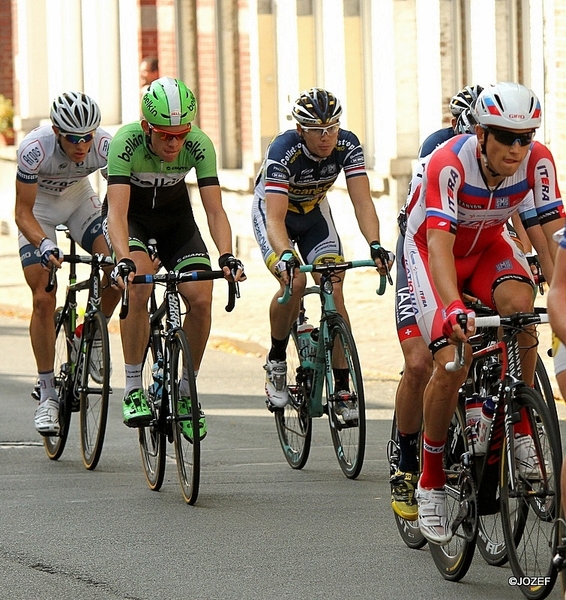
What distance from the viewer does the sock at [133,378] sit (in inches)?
329

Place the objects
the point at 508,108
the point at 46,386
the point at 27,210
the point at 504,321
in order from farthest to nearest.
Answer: the point at 46,386 < the point at 27,210 < the point at 508,108 < the point at 504,321

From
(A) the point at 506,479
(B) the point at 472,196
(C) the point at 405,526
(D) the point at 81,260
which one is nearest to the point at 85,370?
(D) the point at 81,260

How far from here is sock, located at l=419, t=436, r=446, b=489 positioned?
243 inches

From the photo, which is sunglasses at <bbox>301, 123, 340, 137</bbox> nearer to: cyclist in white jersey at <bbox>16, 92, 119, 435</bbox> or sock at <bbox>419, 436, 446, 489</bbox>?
cyclist in white jersey at <bbox>16, 92, 119, 435</bbox>

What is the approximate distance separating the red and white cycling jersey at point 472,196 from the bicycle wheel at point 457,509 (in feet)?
2.48

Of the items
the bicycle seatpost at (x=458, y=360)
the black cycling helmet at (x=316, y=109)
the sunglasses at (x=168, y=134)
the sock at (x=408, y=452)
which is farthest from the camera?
the black cycling helmet at (x=316, y=109)

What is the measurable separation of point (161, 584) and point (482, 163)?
2.12m

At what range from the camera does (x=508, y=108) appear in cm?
575

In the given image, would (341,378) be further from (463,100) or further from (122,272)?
(463,100)

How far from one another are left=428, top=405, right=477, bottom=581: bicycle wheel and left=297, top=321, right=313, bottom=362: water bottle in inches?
102

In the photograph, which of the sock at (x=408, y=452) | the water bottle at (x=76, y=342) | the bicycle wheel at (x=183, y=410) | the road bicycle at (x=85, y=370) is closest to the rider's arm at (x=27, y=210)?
the road bicycle at (x=85, y=370)

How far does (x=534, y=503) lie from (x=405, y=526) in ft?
4.33

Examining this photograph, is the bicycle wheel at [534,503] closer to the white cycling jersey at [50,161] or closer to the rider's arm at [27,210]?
the rider's arm at [27,210]

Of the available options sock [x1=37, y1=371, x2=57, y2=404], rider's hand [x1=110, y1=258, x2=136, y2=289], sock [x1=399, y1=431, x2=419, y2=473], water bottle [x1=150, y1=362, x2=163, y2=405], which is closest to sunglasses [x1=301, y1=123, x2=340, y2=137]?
rider's hand [x1=110, y1=258, x2=136, y2=289]
